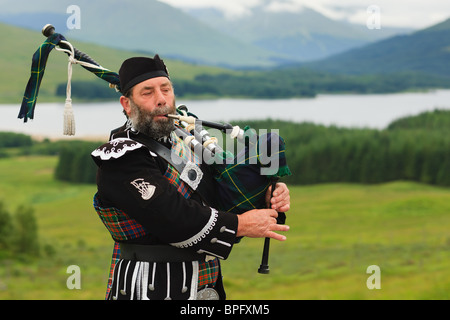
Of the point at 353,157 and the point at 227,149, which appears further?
the point at 353,157

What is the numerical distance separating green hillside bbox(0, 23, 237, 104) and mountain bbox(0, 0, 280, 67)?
39.0m

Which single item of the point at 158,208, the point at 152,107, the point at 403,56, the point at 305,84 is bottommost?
the point at 158,208

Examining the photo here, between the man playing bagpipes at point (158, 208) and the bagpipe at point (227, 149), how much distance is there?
8cm

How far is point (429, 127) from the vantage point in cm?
8456

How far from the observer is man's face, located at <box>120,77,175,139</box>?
3123 mm

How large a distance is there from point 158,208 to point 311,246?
35339 mm

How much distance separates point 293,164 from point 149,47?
103082mm

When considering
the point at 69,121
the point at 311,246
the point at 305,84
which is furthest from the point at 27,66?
the point at 69,121

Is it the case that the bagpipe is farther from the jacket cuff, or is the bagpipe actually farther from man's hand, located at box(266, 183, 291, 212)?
the jacket cuff

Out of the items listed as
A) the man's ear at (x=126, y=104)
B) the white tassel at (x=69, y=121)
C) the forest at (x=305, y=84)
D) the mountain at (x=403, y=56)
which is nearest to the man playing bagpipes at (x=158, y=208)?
the man's ear at (x=126, y=104)

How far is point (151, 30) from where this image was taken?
167625mm

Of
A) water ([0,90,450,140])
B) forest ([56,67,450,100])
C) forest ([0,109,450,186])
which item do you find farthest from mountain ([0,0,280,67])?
forest ([0,109,450,186])

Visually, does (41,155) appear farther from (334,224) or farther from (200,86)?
(334,224)

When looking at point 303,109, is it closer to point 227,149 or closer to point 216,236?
point 227,149
